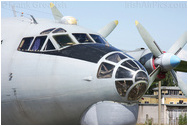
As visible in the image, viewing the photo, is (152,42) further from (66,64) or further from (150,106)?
(150,106)

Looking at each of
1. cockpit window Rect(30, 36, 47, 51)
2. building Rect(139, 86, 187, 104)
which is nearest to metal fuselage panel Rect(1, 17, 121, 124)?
cockpit window Rect(30, 36, 47, 51)

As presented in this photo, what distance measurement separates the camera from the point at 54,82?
10836mm

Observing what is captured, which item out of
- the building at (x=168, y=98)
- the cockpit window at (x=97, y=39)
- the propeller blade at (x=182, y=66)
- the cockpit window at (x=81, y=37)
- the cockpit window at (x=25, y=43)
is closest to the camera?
the cockpit window at (x=25, y=43)

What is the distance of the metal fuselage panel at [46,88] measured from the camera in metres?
10.6

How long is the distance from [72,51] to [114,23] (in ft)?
35.0

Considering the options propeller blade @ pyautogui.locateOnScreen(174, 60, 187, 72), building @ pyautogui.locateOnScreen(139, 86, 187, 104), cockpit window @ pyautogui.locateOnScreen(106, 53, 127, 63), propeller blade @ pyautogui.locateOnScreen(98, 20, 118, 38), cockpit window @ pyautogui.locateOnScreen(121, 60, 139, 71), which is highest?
building @ pyautogui.locateOnScreen(139, 86, 187, 104)

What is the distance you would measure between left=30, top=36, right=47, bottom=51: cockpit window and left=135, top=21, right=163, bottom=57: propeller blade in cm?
1238

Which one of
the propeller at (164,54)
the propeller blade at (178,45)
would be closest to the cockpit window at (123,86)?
the propeller at (164,54)

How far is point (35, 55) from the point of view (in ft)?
37.7

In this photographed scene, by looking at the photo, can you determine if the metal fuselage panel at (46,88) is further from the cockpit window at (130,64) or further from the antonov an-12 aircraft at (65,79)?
the cockpit window at (130,64)

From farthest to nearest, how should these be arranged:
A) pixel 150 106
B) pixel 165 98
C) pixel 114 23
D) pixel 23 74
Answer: pixel 165 98 → pixel 150 106 → pixel 114 23 → pixel 23 74

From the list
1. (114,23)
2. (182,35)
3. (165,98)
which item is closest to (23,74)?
(114,23)

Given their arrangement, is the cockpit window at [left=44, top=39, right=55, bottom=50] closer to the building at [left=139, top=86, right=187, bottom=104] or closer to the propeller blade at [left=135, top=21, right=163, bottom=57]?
the propeller blade at [left=135, top=21, right=163, bottom=57]

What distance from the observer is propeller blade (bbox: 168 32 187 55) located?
24578mm
